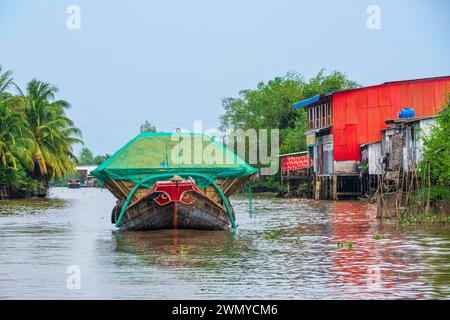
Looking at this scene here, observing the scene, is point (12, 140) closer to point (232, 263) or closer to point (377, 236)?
point (377, 236)

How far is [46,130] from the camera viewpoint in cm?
6209

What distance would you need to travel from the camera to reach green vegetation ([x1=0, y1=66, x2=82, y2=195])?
55.2 m

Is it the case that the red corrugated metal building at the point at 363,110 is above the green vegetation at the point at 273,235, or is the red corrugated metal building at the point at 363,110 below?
above

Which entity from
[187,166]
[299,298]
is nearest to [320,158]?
[187,166]

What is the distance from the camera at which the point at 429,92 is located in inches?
1770

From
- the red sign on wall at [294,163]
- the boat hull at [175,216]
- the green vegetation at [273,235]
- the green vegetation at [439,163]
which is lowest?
the green vegetation at [273,235]

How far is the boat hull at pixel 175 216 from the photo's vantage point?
73.4 feet

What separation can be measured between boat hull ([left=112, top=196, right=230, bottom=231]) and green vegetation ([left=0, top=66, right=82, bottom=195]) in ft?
107

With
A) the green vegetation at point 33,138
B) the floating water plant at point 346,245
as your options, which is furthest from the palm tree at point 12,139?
the floating water plant at point 346,245

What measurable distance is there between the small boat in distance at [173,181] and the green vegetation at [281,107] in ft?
131

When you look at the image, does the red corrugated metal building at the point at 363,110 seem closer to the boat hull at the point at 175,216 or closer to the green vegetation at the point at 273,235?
the green vegetation at the point at 273,235

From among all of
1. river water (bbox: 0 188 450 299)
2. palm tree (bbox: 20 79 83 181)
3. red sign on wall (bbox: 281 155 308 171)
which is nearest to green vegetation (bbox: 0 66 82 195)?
palm tree (bbox: 20 79 83 181)

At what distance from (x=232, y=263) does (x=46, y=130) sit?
4797 centimetres
